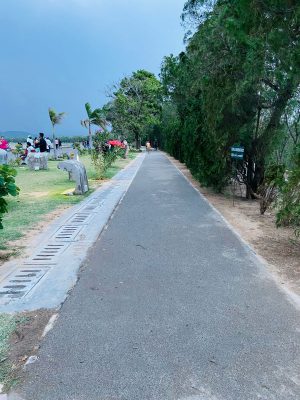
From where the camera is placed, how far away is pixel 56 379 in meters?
2.84

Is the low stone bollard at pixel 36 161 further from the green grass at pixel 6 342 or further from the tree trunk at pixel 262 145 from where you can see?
the green grass at pixel 6 342

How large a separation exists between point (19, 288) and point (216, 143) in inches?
334

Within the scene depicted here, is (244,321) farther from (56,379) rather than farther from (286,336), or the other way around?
(56,379)

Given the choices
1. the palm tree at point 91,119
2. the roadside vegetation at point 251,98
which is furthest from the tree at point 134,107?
the roadside vegetation at point 251,98

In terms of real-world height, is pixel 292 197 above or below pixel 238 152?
below

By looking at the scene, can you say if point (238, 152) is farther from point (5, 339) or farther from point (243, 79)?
point (5, 339)

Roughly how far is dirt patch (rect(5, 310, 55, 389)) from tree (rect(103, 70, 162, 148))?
48819mm

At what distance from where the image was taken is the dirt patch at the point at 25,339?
300 centimetres

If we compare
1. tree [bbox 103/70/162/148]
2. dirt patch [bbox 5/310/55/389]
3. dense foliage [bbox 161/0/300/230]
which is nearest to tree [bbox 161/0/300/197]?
dense foliage [bbox 161/0/300/230]

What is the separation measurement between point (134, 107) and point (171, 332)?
50.4 m

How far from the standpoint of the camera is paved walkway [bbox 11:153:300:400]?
276 cm

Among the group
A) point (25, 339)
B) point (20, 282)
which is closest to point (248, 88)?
point (20, 282)

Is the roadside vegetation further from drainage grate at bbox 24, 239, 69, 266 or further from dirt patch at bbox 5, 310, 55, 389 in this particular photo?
dirt patch at bbox 5, 310, 55, 389

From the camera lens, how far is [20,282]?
484 centimetres
